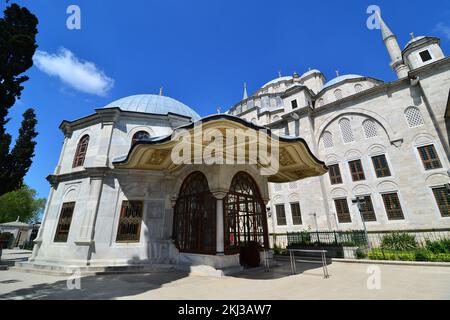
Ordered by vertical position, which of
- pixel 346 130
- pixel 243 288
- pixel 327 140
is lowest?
pixel 243 288

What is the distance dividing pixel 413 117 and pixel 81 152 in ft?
84.1

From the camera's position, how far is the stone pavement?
475 centimetres

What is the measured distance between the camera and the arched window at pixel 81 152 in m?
10.8

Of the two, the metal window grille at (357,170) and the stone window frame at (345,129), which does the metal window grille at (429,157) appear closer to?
the metal window grille at (357,170)

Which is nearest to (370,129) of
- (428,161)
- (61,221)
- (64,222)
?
(428,161)

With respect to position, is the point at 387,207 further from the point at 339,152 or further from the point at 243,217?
the point at 243,217

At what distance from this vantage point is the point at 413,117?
1781 centimetres

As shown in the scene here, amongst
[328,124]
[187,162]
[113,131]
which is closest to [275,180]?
[187,162]

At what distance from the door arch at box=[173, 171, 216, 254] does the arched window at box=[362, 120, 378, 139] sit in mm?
18744

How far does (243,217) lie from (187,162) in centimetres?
383

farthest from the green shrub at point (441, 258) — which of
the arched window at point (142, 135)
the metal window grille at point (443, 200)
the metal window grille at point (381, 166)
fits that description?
the arched window at point (142, 135)

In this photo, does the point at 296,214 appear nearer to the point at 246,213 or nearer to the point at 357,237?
the point at 357,237

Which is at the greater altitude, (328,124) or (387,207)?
(328,124)
